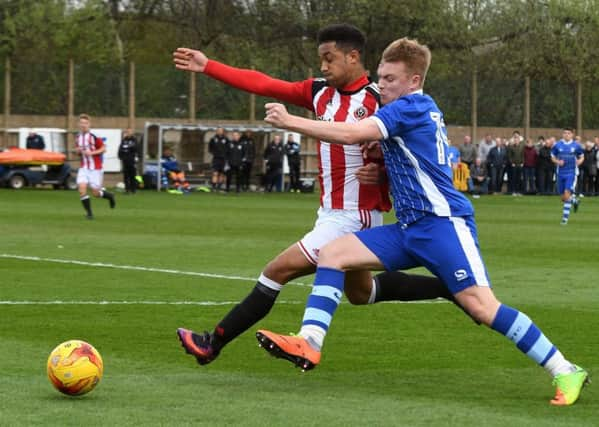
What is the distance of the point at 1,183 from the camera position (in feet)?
141

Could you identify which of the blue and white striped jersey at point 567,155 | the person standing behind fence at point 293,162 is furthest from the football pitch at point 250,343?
the person standing behind fence at point 293,162

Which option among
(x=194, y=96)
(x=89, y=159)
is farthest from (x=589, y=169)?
(x=89, y=159)

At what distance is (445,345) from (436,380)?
1594 millimetres

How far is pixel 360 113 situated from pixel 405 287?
1165mm

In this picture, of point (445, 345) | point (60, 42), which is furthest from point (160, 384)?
point (60, 42)

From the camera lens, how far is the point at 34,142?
4412 centimetres

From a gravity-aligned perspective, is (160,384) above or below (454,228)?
below

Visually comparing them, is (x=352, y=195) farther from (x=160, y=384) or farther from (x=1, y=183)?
(x=1, y=183)

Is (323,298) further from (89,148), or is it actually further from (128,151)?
(128,151)

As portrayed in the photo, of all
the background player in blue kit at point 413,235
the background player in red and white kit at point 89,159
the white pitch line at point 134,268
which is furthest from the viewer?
the background player in red and white kit at point 89,159

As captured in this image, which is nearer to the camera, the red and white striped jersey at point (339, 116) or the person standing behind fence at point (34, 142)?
the red and white striped jersey at point (339, 116)

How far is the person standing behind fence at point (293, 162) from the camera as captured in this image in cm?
4584

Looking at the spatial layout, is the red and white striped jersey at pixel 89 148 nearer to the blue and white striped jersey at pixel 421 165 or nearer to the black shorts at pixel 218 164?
the black shorts at pixel 218 164

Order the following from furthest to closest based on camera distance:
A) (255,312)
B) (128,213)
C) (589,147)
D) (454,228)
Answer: (589,147) → (128,213) → (255,312) → (454,228)
